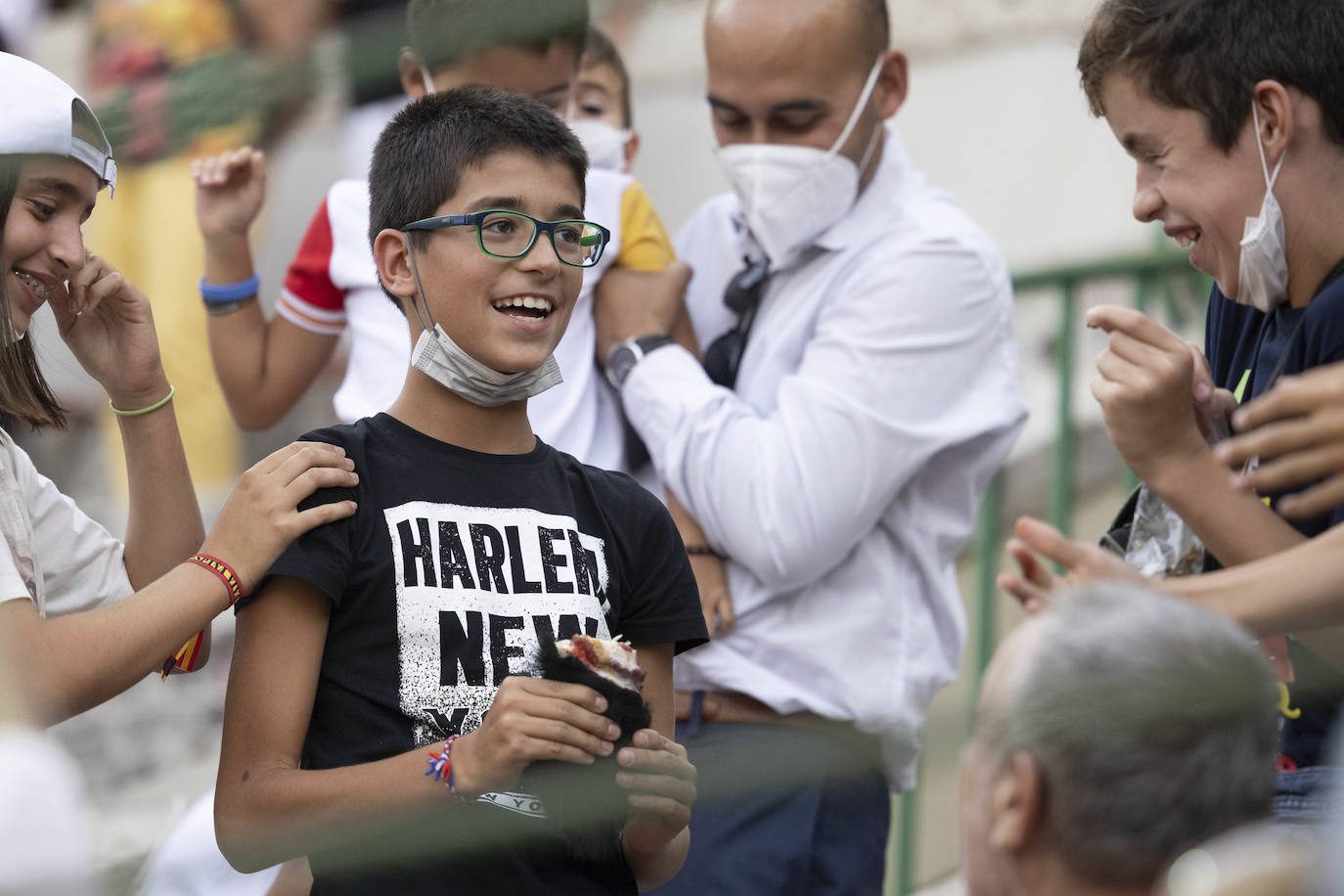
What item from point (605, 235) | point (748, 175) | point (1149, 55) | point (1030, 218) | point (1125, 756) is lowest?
point (1125, 756)

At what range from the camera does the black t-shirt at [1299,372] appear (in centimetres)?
165

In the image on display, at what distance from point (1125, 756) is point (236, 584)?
34.1 inches

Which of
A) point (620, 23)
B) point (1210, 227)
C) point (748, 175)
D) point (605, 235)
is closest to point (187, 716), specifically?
point (620, 23)

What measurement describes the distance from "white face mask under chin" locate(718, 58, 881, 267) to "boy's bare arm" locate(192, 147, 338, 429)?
2.23 feet

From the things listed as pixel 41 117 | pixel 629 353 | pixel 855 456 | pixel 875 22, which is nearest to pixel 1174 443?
pixel 855 456

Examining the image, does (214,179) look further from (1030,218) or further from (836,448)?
(1030,218)

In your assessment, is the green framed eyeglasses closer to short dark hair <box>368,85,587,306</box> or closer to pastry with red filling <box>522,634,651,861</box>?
short dark hair <box>368,85,587,306</box>

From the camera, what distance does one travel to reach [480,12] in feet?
7.41

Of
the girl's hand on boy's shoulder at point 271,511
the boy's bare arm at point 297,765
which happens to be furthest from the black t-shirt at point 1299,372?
the girl's hand on boy's shoulder at point 271,511

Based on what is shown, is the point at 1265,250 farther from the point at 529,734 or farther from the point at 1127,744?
the point at 529,734

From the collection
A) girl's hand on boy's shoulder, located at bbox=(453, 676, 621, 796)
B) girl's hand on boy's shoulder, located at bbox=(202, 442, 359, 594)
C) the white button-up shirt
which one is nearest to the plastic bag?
the white button-up shirt

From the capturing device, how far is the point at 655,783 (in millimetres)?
1553

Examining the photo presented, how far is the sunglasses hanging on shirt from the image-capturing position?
7.97 ft

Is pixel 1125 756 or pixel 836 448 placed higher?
pixel 836 448
